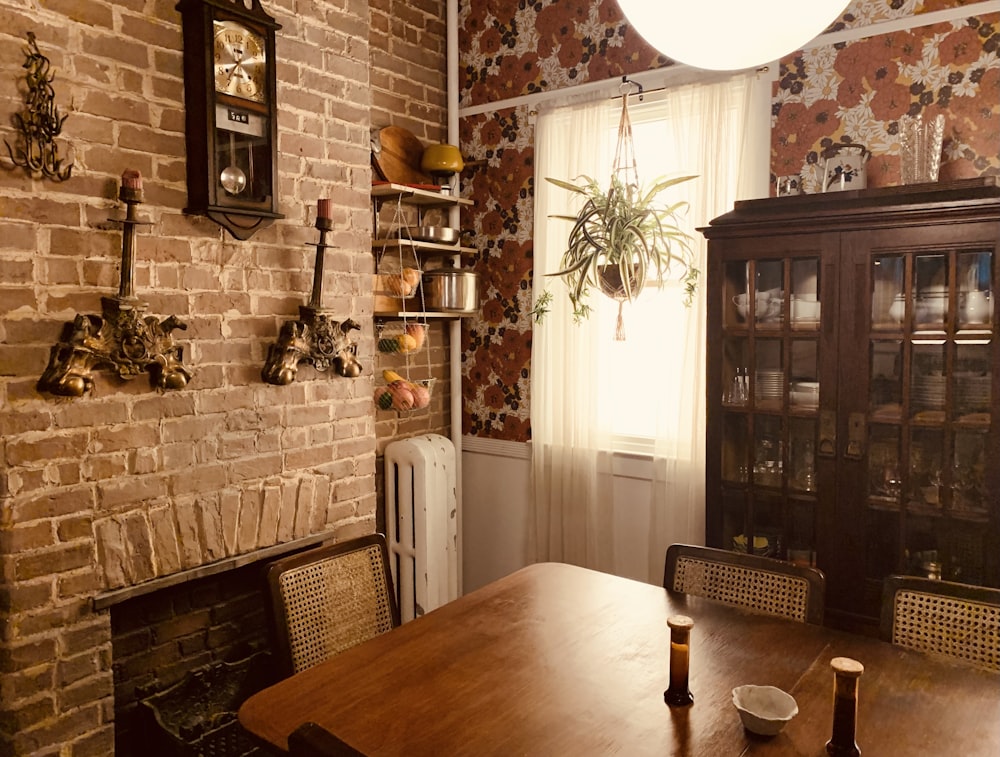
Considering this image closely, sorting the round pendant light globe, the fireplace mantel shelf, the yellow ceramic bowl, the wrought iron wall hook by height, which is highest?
the wrought iron wall hook

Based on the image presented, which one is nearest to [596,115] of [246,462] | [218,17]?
[218,17]

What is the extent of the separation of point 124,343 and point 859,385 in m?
2.26

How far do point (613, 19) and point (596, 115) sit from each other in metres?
0.41

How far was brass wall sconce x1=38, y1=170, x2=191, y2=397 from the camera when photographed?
2.04 meters

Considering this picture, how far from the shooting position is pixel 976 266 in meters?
2.34

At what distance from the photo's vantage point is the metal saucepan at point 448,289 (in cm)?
343

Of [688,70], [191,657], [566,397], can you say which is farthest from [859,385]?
[191,657]

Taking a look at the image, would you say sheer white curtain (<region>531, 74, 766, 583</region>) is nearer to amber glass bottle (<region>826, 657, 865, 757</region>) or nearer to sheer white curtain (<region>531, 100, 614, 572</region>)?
sheer white curtain (<region>531, 100, 614, 572</region>)

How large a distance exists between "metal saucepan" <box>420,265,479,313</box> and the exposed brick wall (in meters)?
0.52

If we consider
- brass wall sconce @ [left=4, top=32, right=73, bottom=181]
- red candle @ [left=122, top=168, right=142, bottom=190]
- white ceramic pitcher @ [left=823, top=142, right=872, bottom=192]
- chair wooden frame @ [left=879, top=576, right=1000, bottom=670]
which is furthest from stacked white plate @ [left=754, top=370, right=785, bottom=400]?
brass wall sconce @ [left=4, top=32, right=73, bottom=181]

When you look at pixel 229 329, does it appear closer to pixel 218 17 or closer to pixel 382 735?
pixel 218 17

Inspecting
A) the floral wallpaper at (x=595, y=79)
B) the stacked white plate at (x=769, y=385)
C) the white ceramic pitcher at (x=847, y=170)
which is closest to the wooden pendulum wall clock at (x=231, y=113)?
the floral wallpaper at (x=595, y=79)

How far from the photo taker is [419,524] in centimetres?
338

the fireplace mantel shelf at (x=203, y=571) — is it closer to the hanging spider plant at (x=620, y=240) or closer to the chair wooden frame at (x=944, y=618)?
the hanging spider plant at (x=620, y=240)
